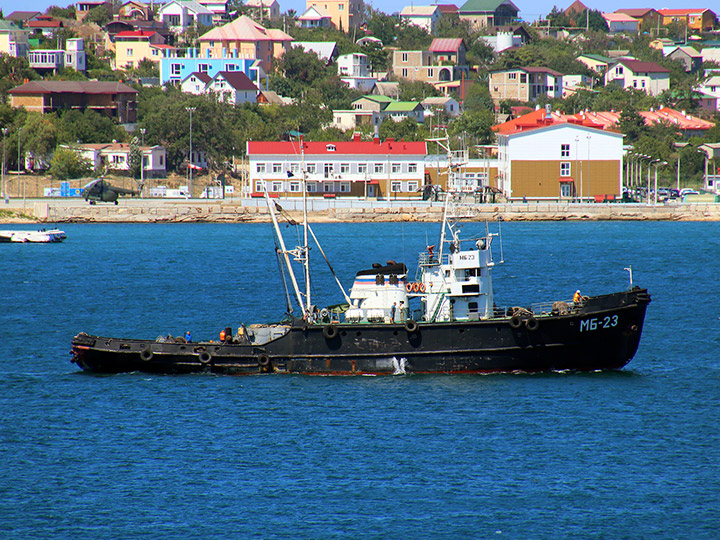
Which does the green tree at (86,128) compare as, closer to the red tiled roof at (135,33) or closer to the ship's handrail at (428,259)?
the red tiled roof at (135,33)

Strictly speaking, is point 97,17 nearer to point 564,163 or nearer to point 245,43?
point 245,43

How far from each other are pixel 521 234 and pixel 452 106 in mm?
68453

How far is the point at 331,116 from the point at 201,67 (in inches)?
1218

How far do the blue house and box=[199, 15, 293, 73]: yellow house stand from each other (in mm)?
9009

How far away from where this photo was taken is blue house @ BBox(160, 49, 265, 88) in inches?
6471

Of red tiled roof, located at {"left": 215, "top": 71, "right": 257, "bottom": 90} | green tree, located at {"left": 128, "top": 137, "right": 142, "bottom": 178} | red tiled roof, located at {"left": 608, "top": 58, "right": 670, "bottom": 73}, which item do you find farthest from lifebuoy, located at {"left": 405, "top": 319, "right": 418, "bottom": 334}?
red tiled roof, located at {"left": 608, "top": 58, "right": 670, "bottom": 73}

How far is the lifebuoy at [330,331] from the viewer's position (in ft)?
118

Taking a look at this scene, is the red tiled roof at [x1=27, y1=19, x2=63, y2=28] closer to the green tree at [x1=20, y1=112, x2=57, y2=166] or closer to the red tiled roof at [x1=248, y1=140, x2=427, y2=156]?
the green tree at [x1=20, y1=112, x2=57, y2=166]

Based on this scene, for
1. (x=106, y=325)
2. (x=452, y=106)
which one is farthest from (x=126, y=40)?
(x=106, y=325)

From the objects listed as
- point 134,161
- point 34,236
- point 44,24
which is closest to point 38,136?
point 134,161

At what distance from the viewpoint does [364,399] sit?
34.8 metres

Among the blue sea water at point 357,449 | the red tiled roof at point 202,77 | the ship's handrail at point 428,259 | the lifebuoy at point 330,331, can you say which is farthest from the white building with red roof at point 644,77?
the lifebuoy at point 330,331

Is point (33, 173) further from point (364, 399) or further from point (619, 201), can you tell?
point (364, 399)

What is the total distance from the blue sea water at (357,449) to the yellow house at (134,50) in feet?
443
